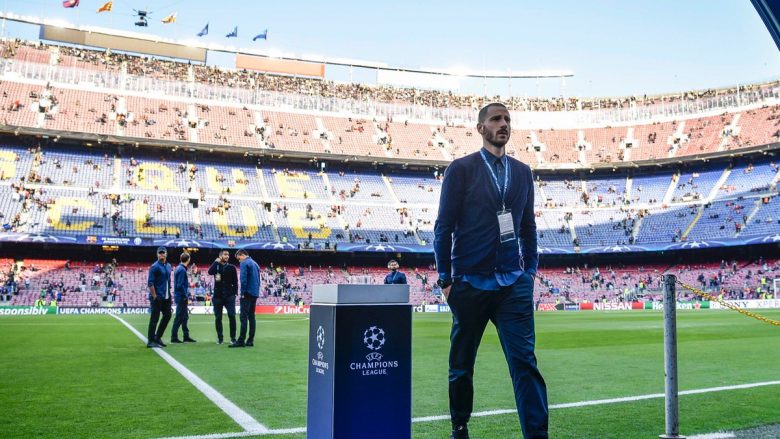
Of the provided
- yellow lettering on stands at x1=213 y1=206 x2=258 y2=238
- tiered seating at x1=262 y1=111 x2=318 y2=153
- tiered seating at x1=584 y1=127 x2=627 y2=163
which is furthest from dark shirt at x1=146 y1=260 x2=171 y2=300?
tiered seating at x1=584 y1=127 x2=627 y2=163

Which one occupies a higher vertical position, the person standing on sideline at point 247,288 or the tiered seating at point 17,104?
the tiered seating at point 17,104

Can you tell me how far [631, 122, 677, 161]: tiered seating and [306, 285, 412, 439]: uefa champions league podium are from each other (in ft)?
204

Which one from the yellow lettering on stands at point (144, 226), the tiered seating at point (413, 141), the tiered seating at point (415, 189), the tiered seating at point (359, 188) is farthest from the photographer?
the tiered seating at point (413, 141)

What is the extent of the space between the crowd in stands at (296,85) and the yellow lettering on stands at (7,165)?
36.6ft

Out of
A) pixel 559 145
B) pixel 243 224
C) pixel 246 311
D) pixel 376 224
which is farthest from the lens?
pixel 559 145

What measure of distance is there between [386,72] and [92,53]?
2874 cm

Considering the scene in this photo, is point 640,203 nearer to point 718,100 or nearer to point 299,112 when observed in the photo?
point 718,100

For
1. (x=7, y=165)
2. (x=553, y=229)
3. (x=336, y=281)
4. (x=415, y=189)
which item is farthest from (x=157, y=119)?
(x=553, y=229)

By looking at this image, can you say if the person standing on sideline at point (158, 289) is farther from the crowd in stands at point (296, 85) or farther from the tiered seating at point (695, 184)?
the tiered seating at point (695, 184)

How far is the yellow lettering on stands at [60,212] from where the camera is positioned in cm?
4366

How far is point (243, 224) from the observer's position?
163 feet

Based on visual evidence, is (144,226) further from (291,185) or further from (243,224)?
(291,185)

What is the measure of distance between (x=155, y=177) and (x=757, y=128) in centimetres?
5250

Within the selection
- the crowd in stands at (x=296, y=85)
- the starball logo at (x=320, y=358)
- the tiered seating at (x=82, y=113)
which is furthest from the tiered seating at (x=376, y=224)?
the starball logo at (x=320, y=358)
